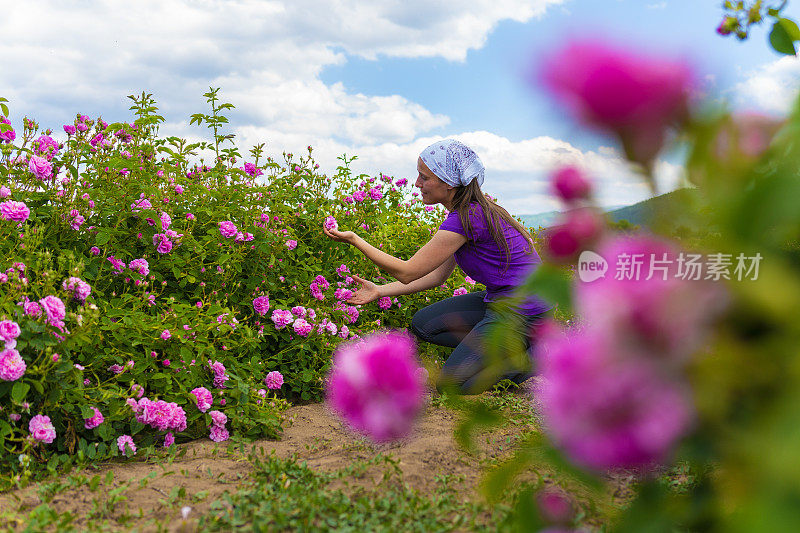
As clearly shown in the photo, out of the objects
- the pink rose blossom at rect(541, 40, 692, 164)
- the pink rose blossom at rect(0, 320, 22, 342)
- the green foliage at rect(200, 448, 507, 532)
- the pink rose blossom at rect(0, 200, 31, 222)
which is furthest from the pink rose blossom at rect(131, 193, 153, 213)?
the pink rose blossom at rect(541, 40, 692, 164)

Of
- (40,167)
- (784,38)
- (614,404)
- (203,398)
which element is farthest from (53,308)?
(784,38)

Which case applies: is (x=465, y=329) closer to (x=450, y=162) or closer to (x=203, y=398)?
(x=450, y=162)

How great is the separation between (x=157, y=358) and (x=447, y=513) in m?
Answer: 1.79

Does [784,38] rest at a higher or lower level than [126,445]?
higher

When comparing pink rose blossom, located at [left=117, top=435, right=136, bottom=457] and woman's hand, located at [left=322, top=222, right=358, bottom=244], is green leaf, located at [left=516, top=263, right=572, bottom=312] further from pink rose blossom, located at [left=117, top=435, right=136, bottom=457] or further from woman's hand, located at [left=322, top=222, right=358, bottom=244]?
woman's hand, located at [left=322, top=222, right=358, bottom=244]

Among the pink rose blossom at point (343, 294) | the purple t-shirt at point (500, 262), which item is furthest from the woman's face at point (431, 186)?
the pink rose blossom at point (343, 294)

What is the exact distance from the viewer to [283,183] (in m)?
4.32

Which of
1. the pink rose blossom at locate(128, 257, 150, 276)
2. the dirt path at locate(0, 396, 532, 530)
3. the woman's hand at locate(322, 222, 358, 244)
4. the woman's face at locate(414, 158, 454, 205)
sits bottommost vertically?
the dirt path at locate(0, 396, 532, 530)

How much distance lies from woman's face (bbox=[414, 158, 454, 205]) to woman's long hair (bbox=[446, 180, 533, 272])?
2.3 inches

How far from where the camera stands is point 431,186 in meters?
3.62

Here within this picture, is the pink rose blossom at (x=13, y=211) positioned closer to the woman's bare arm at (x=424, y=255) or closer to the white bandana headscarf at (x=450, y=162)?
the woman's bare arm at (x=424, y=255)

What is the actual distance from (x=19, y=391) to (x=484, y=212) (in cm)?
234

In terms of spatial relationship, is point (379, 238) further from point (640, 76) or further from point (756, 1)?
point (640, 76)

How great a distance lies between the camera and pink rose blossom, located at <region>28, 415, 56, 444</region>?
261 centimetres
